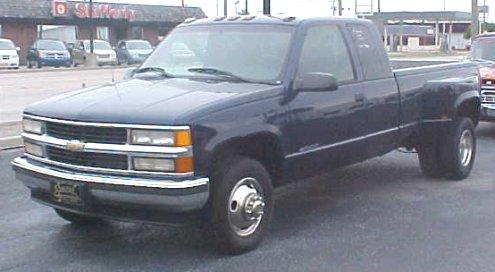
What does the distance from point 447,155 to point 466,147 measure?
576 millimetres

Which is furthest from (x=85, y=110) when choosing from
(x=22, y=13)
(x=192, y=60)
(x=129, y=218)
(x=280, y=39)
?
(x=22, y=13)

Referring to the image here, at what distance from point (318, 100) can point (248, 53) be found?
714 mm

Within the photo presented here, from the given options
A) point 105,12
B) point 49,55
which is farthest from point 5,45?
point 105,12

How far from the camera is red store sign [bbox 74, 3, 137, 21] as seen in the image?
1989 inches

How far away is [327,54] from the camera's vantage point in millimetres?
6543

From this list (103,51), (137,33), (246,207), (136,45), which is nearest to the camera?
(246,207)

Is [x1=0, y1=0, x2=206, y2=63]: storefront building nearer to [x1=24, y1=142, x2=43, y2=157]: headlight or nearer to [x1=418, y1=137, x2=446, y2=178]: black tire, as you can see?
[x1=418, y1=137, x2=446, y2=178]: black tire

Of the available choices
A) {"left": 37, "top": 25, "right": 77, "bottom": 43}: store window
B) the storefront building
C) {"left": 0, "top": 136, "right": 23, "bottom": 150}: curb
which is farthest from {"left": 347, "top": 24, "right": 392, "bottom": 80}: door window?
{"left": 37, "top": 25, "right": 77, "bottom": 43}: store window

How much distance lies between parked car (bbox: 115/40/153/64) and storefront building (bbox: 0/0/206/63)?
5.06 m

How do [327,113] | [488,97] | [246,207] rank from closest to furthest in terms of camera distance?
[246,207], [327,113], [488,97]

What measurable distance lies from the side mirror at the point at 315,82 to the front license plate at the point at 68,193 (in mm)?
1929

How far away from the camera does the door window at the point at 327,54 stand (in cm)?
629

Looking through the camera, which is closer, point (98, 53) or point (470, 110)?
point (470, 110)

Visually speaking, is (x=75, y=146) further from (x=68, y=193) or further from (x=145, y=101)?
(x=145, y=101)
